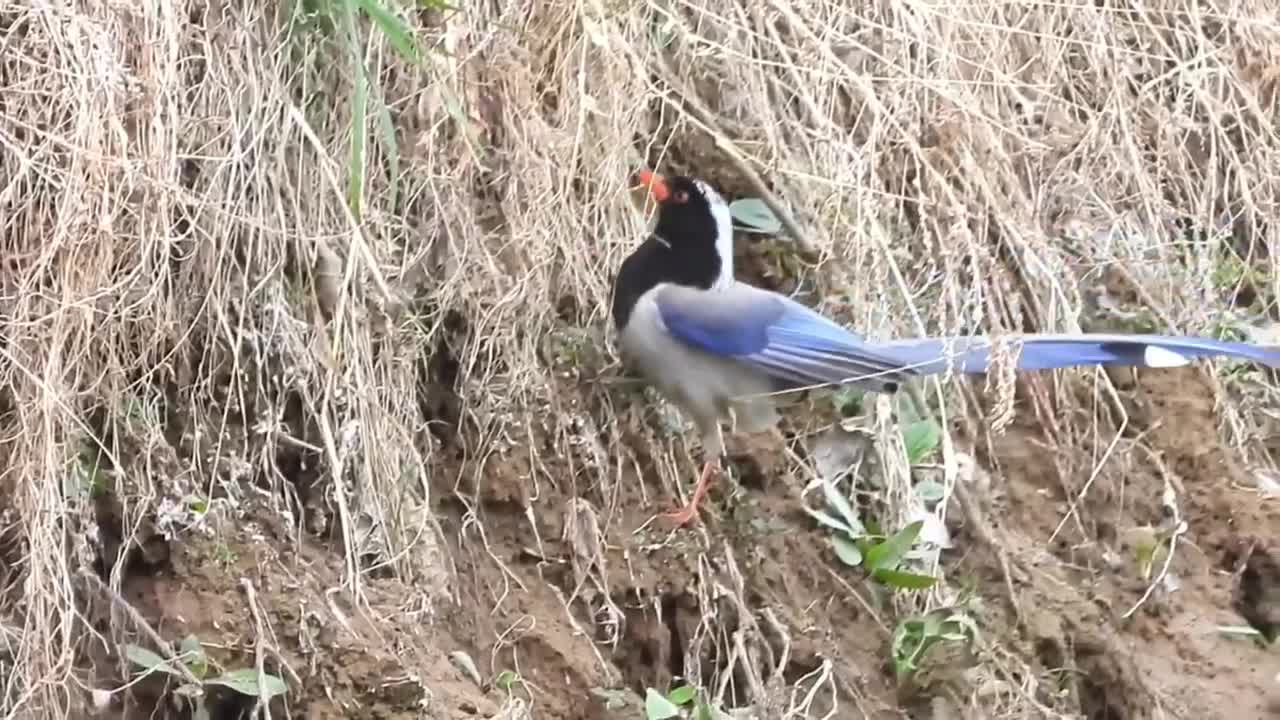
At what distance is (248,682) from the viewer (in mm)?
2445

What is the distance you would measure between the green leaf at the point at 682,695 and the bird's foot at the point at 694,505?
1.05ft

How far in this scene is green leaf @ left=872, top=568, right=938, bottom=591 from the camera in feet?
10.2

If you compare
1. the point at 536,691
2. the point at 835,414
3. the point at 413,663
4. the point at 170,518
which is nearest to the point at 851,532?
the point at 835,414

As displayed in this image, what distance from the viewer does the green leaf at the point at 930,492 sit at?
11.0 ft

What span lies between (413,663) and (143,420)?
59 centimetres

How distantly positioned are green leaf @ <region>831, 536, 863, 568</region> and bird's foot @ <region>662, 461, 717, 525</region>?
0.31 metres

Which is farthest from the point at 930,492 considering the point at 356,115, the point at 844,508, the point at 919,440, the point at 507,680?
the point at 356,115

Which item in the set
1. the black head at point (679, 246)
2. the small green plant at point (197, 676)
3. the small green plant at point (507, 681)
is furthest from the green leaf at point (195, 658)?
the black head at point (679, 246)

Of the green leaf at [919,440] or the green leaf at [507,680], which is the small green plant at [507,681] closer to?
the green leaf at [507,680]

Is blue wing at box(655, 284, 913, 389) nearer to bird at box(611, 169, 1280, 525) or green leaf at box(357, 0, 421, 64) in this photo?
bird at box(611, 169, 1280, 525)

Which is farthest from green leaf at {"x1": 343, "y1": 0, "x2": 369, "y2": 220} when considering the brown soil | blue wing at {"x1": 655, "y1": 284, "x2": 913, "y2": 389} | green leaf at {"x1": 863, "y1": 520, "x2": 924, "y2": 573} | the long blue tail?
green leaf at {"x1": 863, "y1": 520, "x2": 924, "y2": 573}

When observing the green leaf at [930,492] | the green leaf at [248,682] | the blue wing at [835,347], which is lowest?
the green leaf at [930,492]

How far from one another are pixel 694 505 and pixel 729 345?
0.35 m

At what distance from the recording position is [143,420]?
8.43 ft
